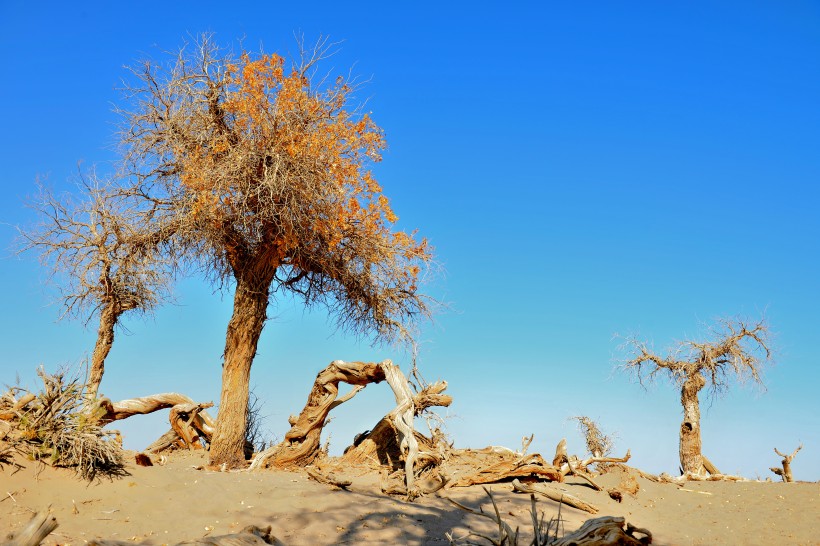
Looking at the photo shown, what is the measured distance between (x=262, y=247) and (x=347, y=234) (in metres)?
1.83

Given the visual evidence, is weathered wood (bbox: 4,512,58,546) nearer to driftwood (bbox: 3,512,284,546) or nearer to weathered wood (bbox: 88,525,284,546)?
driftwood (bbox: 3,512,284,546)

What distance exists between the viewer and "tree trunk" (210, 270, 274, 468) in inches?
552

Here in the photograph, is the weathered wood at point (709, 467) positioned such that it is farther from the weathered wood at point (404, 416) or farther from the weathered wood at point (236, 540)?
the weathered wood at point (236, 540)

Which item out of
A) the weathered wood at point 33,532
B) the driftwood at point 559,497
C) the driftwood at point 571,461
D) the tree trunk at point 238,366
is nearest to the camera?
the weathered wood at point 33,532

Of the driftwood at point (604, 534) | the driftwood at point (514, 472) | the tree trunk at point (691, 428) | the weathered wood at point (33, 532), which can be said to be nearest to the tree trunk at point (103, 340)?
the driftwood at point (514, 472)

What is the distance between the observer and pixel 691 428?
17.9m

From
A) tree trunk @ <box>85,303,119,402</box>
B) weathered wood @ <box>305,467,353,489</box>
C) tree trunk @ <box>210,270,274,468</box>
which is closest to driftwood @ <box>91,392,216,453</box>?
tree trunk @ <box>85,303,119,402</box>

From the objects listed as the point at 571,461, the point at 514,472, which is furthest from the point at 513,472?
the point at 571,461

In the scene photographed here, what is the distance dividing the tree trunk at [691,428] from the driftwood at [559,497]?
812 cm

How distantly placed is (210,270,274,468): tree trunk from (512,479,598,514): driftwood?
6.16 m

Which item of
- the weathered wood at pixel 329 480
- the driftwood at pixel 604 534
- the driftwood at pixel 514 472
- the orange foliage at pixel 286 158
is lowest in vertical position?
the driftwood at pixel 604 534

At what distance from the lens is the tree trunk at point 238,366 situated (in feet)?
46.0

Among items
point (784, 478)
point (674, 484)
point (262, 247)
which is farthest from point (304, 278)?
point (784, 478)

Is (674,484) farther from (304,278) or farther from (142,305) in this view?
(142,305)
